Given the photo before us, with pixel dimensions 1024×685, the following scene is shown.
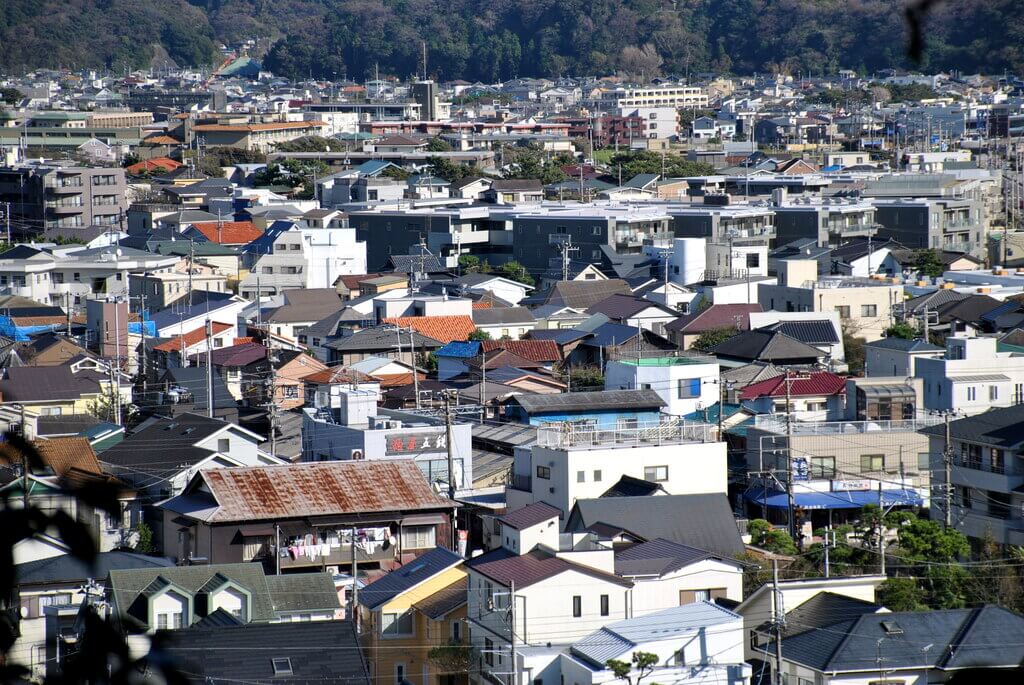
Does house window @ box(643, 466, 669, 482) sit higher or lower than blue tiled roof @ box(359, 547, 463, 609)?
higher

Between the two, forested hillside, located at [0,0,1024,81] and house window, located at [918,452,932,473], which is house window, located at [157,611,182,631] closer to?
house window, located at [918,452,932,473]

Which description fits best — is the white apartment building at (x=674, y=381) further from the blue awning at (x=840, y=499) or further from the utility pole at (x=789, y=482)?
the blue awning at (x=840, y=499)

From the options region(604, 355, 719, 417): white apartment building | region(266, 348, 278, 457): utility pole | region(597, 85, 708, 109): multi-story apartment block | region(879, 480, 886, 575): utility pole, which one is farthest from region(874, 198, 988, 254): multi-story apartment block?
region(597, 85, 708, 109): multi-story apartment block

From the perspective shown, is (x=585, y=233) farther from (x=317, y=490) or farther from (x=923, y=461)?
(x=317, y=490)

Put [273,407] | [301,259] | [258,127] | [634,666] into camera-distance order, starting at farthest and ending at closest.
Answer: [258,127]
[301,259]
[273,407]
[634,666]

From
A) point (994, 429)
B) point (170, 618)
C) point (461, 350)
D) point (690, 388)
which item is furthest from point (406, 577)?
point (461, 350)

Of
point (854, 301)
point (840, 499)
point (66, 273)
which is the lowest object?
point (840, 499)

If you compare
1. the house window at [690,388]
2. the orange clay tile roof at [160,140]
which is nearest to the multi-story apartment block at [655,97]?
the orange clay tile roof at [160,140]

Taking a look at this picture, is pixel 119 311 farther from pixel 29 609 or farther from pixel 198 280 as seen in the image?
pixel 29 609
